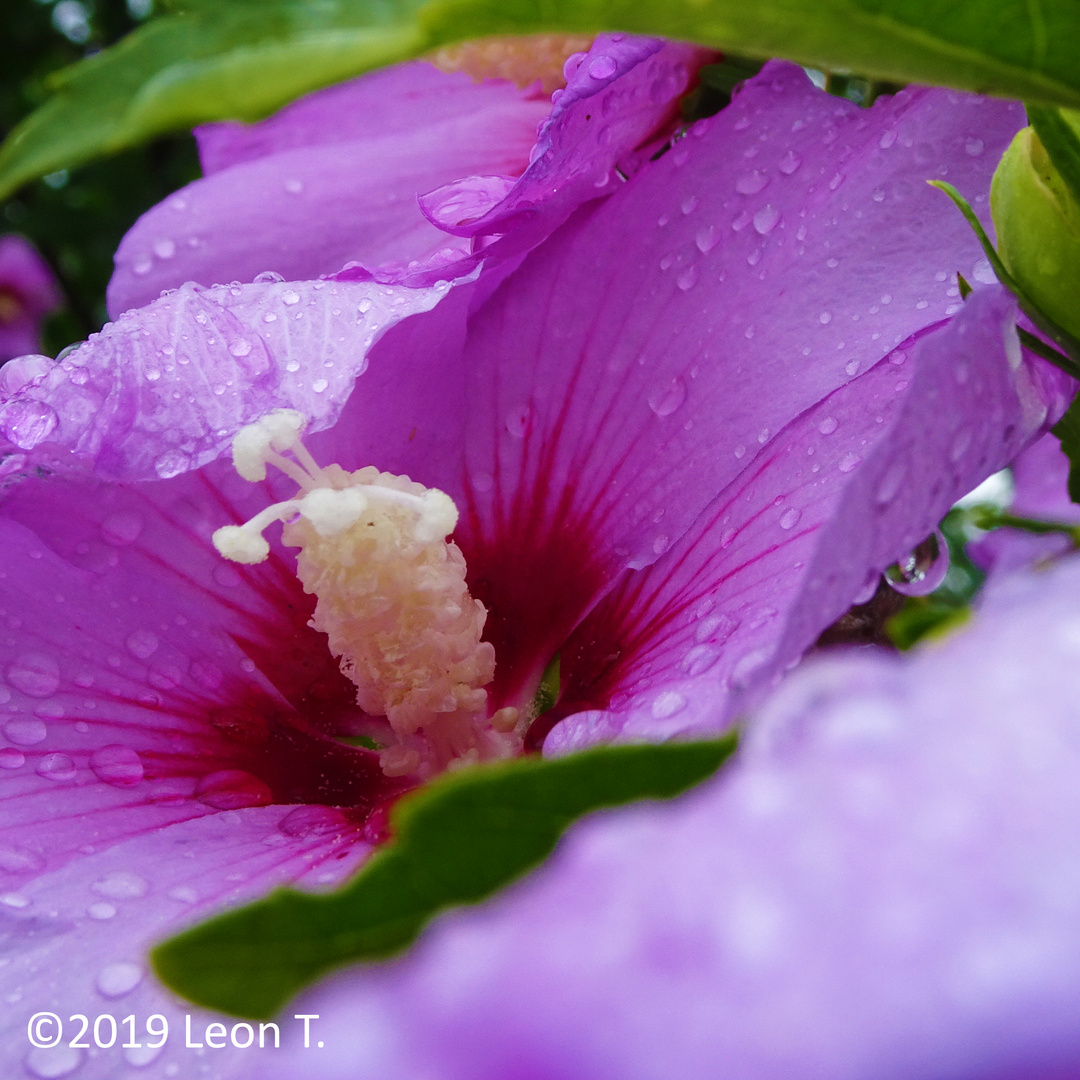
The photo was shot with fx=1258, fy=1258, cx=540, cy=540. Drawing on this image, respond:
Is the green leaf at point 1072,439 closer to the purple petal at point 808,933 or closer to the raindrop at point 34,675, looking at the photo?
the purple petal at point 808,933

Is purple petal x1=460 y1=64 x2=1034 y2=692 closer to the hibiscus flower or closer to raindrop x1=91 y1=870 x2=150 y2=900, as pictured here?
the hibiscus flower

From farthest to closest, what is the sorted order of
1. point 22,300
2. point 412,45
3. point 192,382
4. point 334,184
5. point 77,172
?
point 22,300 → point 77,172 → point 334,184 → point 192,382 → point 412,45

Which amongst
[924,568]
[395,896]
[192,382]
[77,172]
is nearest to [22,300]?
[77,172]

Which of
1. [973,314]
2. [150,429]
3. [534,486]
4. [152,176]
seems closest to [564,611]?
[534,486]

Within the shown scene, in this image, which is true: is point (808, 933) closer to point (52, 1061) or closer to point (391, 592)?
point (52, 1061)

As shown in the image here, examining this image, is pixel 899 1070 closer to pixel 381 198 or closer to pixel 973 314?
pixel 973 314
